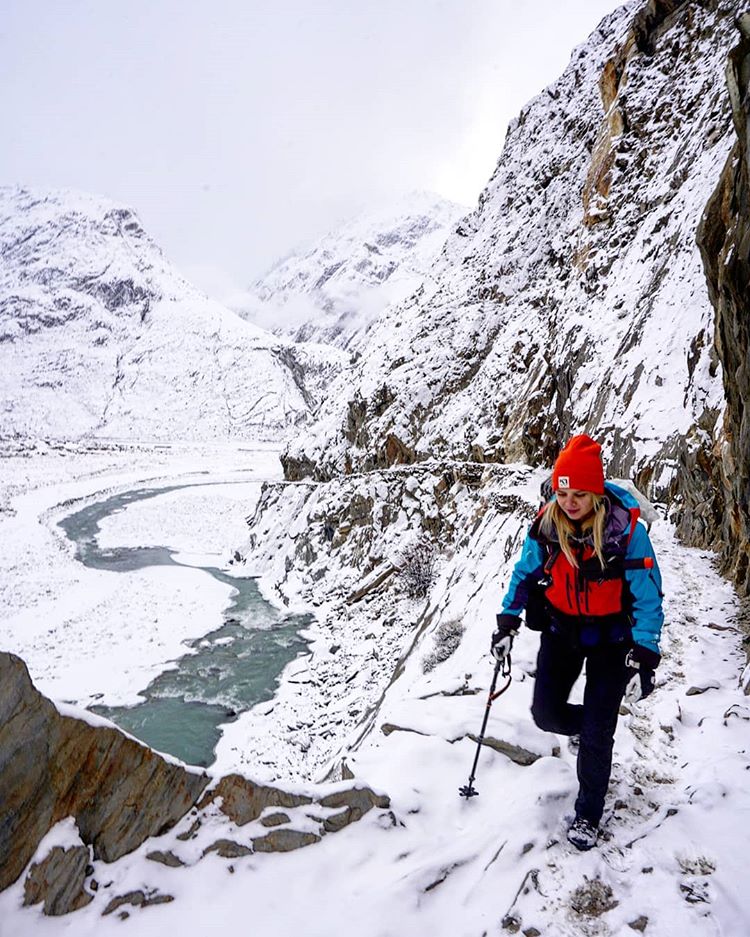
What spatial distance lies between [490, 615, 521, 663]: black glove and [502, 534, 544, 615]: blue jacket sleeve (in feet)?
0.28

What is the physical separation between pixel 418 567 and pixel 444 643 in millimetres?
9136

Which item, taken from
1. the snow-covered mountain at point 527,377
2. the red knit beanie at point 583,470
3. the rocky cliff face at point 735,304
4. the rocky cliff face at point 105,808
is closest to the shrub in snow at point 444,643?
the snow-covered mountain at point 527,377

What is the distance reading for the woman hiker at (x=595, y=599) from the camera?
140 inches

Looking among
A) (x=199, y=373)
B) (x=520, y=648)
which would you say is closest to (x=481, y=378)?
(x=520, y=648)

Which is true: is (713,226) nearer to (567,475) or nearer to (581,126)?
(567,475)

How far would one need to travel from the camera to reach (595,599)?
3.70 meters

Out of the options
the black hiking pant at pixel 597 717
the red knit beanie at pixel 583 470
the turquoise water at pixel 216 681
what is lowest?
the turquoise water at pixel 216 681

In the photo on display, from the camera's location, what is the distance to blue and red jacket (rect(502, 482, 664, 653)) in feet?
11.6

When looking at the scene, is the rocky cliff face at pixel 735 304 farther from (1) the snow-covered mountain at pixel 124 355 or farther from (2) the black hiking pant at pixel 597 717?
(1) the snow-covered mountain at pixel 124 355

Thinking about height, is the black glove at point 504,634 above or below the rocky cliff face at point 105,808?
Answer: above

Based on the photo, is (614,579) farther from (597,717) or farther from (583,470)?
(597,717)

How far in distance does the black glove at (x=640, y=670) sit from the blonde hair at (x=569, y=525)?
0.62 m

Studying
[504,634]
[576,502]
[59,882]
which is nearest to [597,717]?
[504,634]

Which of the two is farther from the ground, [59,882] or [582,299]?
[582,299]
